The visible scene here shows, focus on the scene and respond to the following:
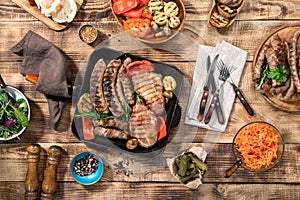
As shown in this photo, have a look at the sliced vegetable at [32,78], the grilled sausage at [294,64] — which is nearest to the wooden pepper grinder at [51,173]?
the sliced vegetable at [32,78]

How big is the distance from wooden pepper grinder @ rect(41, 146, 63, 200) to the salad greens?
0.88 feet

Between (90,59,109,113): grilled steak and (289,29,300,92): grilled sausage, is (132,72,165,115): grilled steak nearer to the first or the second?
(90,59,109,113): grilled steak

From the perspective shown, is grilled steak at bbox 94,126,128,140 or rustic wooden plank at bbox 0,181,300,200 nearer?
grilled steak at bbox 94,126,128,140

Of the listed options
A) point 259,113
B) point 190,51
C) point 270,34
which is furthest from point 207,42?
point 259,113

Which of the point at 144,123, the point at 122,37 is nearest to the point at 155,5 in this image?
the point at 122,37

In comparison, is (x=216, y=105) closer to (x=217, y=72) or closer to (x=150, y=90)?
(x=217, y=72)

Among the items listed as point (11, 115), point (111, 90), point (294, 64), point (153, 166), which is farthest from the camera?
point (153, 166)

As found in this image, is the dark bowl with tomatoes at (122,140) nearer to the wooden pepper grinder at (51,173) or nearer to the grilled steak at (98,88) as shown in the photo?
the grilled steak at (98,88)

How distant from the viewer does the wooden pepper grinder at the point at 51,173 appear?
282cm

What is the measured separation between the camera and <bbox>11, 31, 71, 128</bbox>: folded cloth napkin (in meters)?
2.76

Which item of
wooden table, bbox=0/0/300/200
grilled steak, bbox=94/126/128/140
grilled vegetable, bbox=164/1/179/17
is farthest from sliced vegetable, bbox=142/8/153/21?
grilled steak, bbox=94/126/128/140

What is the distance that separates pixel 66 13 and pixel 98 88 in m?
0.59

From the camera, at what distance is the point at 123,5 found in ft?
9.05

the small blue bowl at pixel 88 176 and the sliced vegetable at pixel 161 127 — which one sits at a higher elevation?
the sliced vegetable at pixel 161 127
